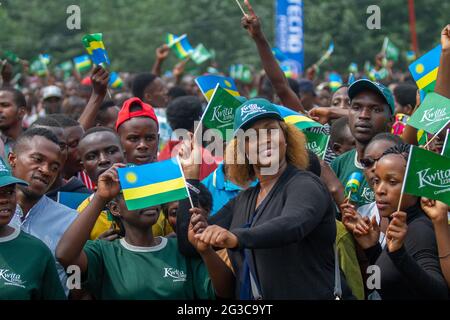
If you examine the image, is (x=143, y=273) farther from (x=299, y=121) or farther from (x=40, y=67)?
(x=40, y=67)

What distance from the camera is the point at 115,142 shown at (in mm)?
7316

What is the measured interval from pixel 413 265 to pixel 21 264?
2.09m

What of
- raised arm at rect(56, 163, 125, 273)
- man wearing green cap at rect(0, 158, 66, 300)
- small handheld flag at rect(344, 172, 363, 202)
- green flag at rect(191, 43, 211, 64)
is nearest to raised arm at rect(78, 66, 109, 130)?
small handheld flag at rect(344, 172, 363, 202)

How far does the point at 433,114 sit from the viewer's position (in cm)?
Answer: 630

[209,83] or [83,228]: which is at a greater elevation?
[209,83]

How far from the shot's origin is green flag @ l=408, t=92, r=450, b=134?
20.3 feet

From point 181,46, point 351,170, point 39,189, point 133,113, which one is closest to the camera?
point 39,189

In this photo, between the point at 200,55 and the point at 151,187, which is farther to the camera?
the point at 200,55

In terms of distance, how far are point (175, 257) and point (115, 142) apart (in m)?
1.71

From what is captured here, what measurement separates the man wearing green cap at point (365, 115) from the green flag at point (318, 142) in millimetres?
342

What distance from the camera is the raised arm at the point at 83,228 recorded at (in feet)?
18.3

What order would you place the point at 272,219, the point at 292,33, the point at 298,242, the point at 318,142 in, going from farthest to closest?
the point at 292,33
the point at 318,142
the point at 298,242
the point at 272,219

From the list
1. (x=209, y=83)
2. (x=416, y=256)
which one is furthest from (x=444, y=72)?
(x=209, y=83)
